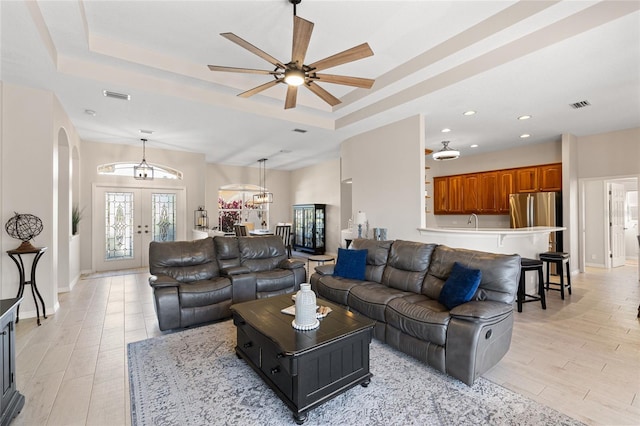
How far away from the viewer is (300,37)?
245 cm

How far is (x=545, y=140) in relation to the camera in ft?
22.0

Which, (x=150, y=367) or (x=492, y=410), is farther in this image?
(x=150, y=367)

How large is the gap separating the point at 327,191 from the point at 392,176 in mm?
4316

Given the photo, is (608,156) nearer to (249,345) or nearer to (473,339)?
(473,339)

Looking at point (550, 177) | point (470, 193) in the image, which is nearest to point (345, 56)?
point (550, 177)

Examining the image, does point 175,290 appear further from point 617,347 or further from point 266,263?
point 617,347

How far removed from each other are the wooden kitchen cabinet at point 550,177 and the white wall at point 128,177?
27.4 ft

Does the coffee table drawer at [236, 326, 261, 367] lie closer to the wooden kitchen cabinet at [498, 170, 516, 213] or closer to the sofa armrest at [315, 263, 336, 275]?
the sofa armrest at [315, 263, 336, 275]

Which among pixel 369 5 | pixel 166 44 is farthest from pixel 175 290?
pixel 369 5

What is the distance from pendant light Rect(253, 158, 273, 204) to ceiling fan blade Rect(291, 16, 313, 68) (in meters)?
6.50

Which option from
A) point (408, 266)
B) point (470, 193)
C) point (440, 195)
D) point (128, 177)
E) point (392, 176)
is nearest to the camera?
point (408, 266)

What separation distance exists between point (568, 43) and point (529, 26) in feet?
1.31

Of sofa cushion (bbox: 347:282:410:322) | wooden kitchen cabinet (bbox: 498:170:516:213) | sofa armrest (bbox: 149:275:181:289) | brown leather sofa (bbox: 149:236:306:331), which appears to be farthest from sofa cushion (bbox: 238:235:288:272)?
wooden kitchen cabinet (bbox: 498:170:516:213)

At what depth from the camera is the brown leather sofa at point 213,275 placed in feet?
11.2
